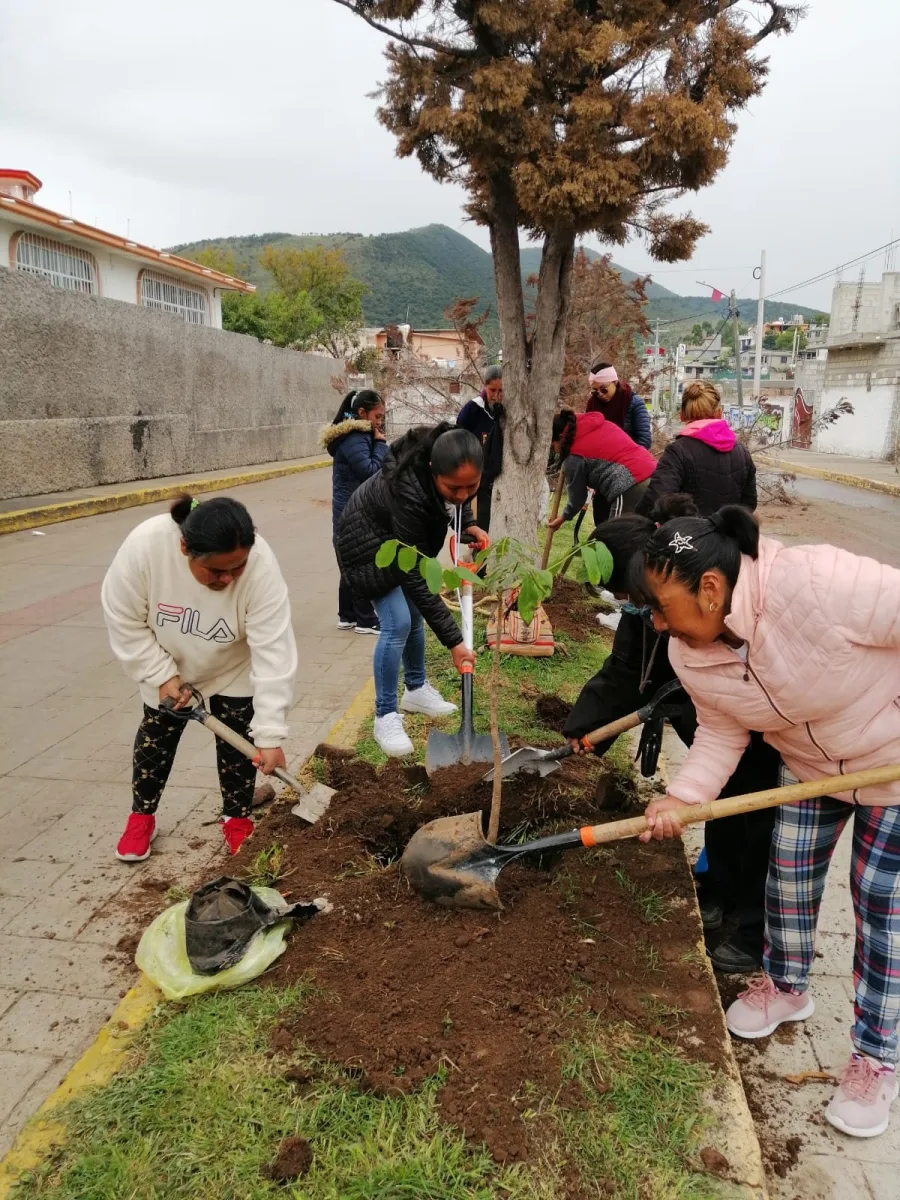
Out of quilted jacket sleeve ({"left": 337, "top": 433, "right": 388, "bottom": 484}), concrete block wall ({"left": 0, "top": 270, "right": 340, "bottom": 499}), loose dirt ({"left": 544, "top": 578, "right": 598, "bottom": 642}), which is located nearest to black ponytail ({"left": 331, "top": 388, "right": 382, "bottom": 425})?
quilted jacket sleeve ({"left": 337, "top": 433, "right": 388, "bottom": 484})

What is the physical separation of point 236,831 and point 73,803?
910mm

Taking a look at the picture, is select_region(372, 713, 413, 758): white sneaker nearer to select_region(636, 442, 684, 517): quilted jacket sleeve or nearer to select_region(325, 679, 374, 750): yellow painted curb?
select_region(325, 679, 374, 750): yellow painted curb

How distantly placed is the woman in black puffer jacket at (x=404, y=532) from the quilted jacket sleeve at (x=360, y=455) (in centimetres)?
150

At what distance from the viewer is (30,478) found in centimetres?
1118

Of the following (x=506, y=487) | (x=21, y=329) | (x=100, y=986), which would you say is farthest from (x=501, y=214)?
(x=21, y=329)

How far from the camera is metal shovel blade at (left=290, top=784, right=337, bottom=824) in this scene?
3.09 metres

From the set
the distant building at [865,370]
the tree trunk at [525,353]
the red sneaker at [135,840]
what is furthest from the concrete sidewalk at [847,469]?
the red sneaker at [135,840]

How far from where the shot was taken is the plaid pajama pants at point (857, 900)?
6.75ft

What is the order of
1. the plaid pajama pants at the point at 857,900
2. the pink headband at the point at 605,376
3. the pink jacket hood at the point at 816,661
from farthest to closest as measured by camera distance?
1. the pink headband at the point at 605,376
2. the plaid pajama pants at the point at 857,900
3. the pink jacket hood at the point at 816,661

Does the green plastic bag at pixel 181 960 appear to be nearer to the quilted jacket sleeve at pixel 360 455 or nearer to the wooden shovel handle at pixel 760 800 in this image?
the wooden shovel handle at pixel 760 800

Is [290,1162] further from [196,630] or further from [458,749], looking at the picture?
[458,749]

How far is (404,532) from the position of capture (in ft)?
11.8

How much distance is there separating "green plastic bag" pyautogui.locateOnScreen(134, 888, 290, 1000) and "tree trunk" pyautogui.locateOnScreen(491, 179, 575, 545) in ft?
14.2

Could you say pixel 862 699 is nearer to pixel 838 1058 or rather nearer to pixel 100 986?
pixel 838 1058
